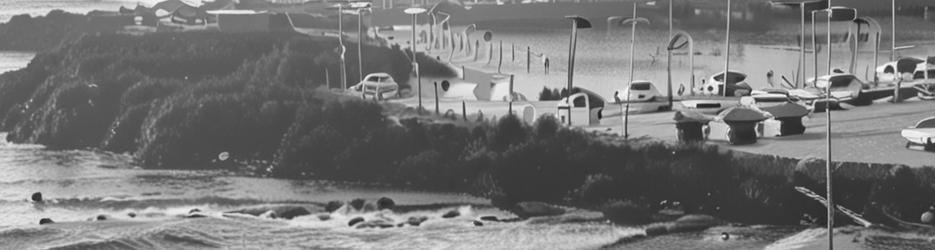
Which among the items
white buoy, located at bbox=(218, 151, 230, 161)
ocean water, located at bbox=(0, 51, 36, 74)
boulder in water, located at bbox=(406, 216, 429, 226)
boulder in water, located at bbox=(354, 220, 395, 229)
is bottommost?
boulder in water, located at bbox=(354, 220, 395, 229)

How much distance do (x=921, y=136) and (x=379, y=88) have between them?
150 inches

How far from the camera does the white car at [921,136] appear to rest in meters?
11.2

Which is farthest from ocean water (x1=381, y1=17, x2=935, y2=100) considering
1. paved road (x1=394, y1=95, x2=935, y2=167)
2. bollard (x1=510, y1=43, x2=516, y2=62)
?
paved road (x1=394, y1=95, x2=935, y2=167)

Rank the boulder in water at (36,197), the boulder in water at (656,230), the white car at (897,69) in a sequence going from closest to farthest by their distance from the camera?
the boulder in water at (656,230) → the boulder in water at (36,197) → the white car at (897,69)

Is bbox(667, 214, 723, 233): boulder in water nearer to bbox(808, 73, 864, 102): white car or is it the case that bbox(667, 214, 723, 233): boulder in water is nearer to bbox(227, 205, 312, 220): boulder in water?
bbox(808, 73, 864, 102): white car

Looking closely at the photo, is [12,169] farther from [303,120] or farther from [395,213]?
[395,213]

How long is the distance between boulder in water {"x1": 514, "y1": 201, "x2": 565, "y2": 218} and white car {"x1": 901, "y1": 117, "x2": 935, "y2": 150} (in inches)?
79.2

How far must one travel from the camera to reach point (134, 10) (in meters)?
15.4

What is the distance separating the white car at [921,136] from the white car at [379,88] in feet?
11.8

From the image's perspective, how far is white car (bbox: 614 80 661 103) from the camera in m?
12.5

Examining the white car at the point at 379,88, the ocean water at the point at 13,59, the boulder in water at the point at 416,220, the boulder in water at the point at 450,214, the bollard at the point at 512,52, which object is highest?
Result: the ocean water at the point at 13,59

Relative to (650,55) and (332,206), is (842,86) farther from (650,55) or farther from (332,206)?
(332,206)

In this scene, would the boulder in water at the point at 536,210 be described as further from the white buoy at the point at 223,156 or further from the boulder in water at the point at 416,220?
the white buoy at the point at 223,156

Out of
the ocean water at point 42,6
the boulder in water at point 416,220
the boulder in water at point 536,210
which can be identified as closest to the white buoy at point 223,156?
the boulder in water at point 416,220
